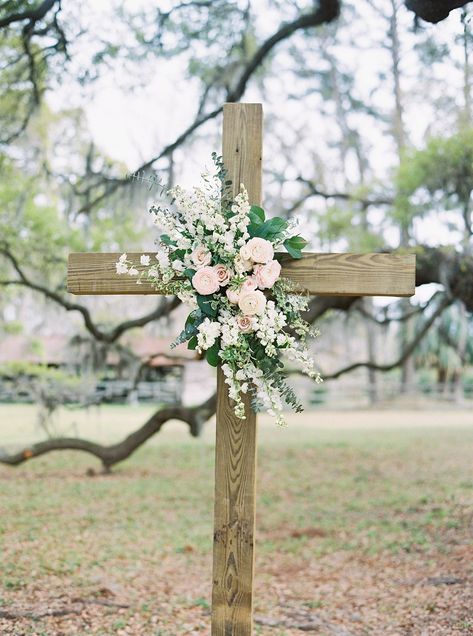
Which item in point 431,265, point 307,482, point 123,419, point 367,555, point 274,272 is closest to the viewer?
point 274,272

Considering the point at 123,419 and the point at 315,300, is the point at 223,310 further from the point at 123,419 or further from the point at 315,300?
the point at 123,419

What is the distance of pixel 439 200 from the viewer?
9.90 m

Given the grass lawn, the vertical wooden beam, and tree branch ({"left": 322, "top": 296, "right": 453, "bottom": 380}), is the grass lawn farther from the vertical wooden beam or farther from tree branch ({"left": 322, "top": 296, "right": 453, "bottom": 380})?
tree branch ({"left": 322, "top": 296, "right": 453, "bottom": 380})

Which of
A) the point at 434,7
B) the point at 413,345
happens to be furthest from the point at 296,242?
the point at 413,345

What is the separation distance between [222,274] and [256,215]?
0.33 meters

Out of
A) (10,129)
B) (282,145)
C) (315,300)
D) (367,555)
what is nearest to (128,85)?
(10,129)

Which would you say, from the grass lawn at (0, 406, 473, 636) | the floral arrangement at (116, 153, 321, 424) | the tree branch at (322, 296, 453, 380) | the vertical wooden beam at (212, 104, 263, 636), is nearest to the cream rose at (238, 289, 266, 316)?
the floral arrangement at (116, 153, 321, 424)

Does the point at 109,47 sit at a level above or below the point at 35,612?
above

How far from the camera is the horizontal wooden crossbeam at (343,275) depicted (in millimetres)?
3463

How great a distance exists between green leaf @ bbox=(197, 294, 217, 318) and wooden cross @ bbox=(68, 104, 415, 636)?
Answer: 0.36m

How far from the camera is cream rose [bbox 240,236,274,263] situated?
325cm

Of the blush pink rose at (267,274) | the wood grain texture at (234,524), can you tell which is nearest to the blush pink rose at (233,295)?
the blush pink rose at (267,274)

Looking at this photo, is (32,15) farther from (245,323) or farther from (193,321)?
(245,323)

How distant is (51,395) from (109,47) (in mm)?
5590
